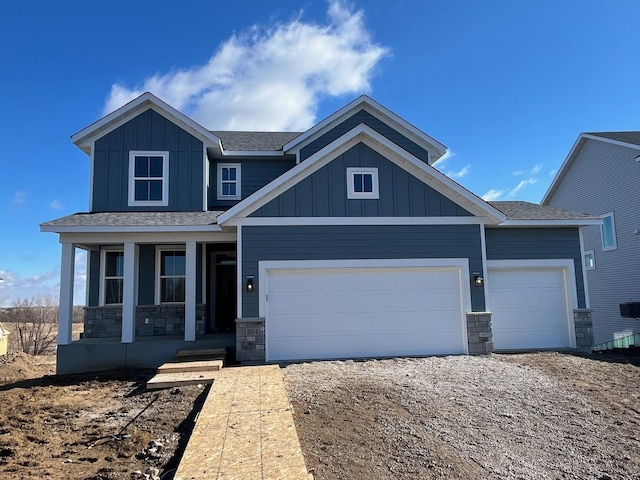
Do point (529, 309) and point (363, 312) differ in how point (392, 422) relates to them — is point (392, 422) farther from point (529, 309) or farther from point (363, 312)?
point (529, 309)

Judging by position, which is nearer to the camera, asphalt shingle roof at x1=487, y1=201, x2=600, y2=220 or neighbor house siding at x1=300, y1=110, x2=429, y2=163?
asphalt shingle roof at x1=487, y1=201, x2=600, y2=220

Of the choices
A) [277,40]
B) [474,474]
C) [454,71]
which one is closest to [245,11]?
[277,40]

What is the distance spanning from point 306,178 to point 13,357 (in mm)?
13653

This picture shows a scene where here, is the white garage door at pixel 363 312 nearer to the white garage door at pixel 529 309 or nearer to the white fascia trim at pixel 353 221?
the white fascia trim at pixel 353 221

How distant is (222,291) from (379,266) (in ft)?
18.4

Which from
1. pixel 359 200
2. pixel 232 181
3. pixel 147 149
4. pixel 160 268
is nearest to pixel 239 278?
pixel 359 200

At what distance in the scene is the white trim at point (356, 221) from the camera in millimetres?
9469

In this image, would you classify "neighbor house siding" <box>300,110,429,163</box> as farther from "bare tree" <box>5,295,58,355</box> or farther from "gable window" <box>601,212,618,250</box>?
"bare tree" <box>5,295,58,355</box>

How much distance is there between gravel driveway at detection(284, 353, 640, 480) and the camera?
4.23 m

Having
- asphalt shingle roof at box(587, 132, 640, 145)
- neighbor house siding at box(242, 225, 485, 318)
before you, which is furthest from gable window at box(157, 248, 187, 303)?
asphalt shingle roof at box(587, 132, 640, 145)

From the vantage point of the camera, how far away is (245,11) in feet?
36.0

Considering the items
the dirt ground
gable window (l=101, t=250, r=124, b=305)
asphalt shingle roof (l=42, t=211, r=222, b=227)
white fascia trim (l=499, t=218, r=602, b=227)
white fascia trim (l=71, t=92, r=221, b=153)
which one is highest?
white fascia trim (l=71, t=92, r=221, b=153)

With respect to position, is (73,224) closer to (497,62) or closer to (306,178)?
(306,178)

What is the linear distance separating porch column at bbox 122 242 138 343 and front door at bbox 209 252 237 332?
2899 millimetres
